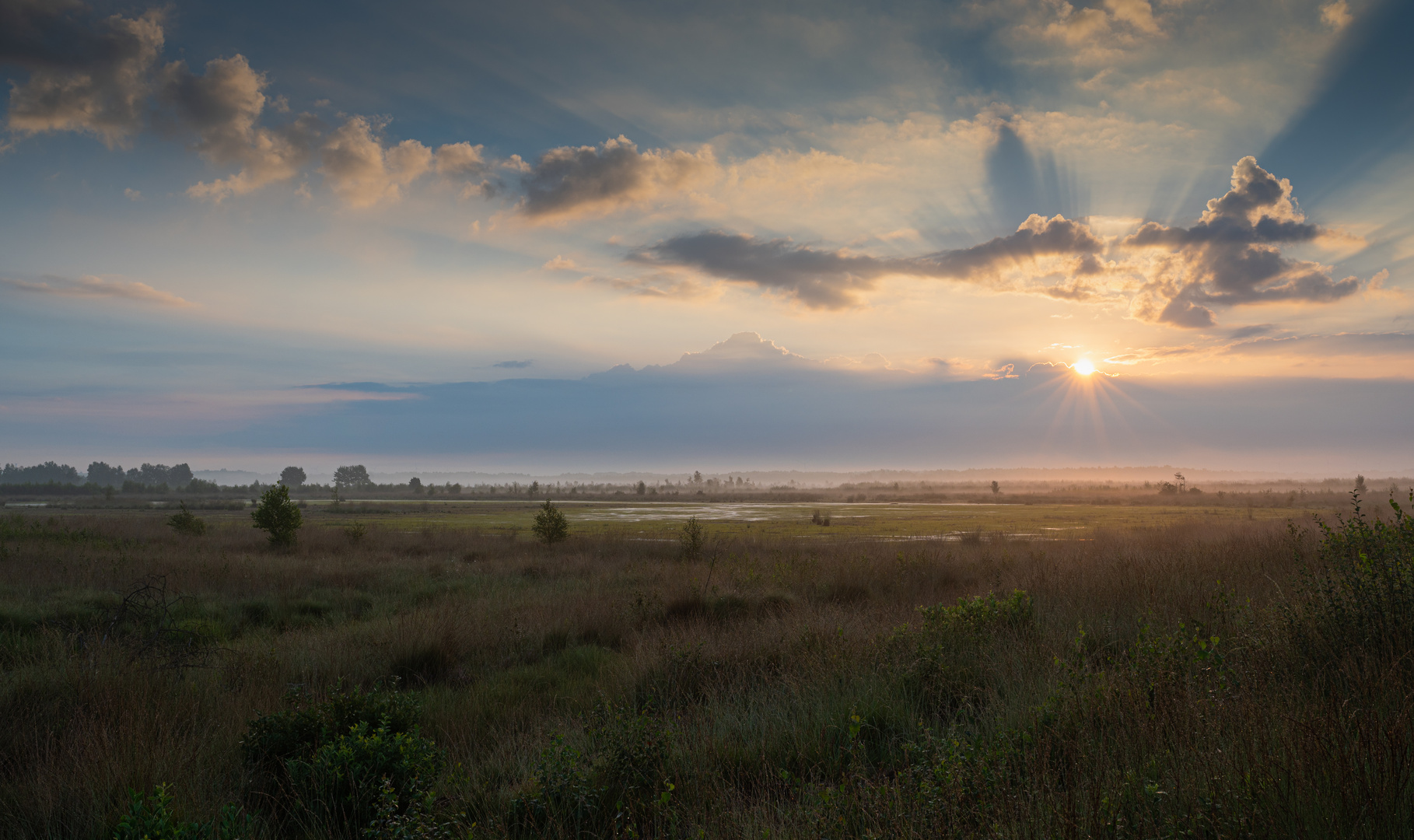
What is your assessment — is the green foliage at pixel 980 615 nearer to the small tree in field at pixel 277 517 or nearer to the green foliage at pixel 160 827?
the green foliage at pixel 160 827

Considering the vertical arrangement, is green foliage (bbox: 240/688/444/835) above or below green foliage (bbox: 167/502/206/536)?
above

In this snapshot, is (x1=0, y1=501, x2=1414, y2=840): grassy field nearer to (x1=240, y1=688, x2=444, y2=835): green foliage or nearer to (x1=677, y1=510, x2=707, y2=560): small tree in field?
(x1=240, y1=688, x2=444, y2=835): green foliage

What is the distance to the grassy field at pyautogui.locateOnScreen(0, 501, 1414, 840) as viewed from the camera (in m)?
4.13

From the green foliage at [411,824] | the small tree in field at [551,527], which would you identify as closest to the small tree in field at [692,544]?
the small tree in field at [551,527]

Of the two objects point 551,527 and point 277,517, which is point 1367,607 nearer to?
point 551,527

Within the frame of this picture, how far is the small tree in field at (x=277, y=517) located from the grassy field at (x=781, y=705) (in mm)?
13422

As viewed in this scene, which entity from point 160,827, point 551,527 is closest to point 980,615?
point 160,827

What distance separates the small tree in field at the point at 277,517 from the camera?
29.2 meters

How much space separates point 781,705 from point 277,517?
30.8 m

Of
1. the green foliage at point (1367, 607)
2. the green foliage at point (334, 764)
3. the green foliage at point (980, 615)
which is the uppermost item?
the green foliage at point (1367, 607)

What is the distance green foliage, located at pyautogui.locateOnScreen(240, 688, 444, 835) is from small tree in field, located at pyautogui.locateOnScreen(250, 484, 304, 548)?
1064 inches

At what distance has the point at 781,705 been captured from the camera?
24.0ft

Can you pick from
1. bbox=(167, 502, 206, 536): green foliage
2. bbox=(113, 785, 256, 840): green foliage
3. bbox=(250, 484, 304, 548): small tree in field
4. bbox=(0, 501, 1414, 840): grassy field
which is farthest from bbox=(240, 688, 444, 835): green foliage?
bbox=(167, 502, 206, 536): green foliage

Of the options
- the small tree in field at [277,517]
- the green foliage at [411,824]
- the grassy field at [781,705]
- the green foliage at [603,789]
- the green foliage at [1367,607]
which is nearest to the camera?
the grassy field at [781,705]
